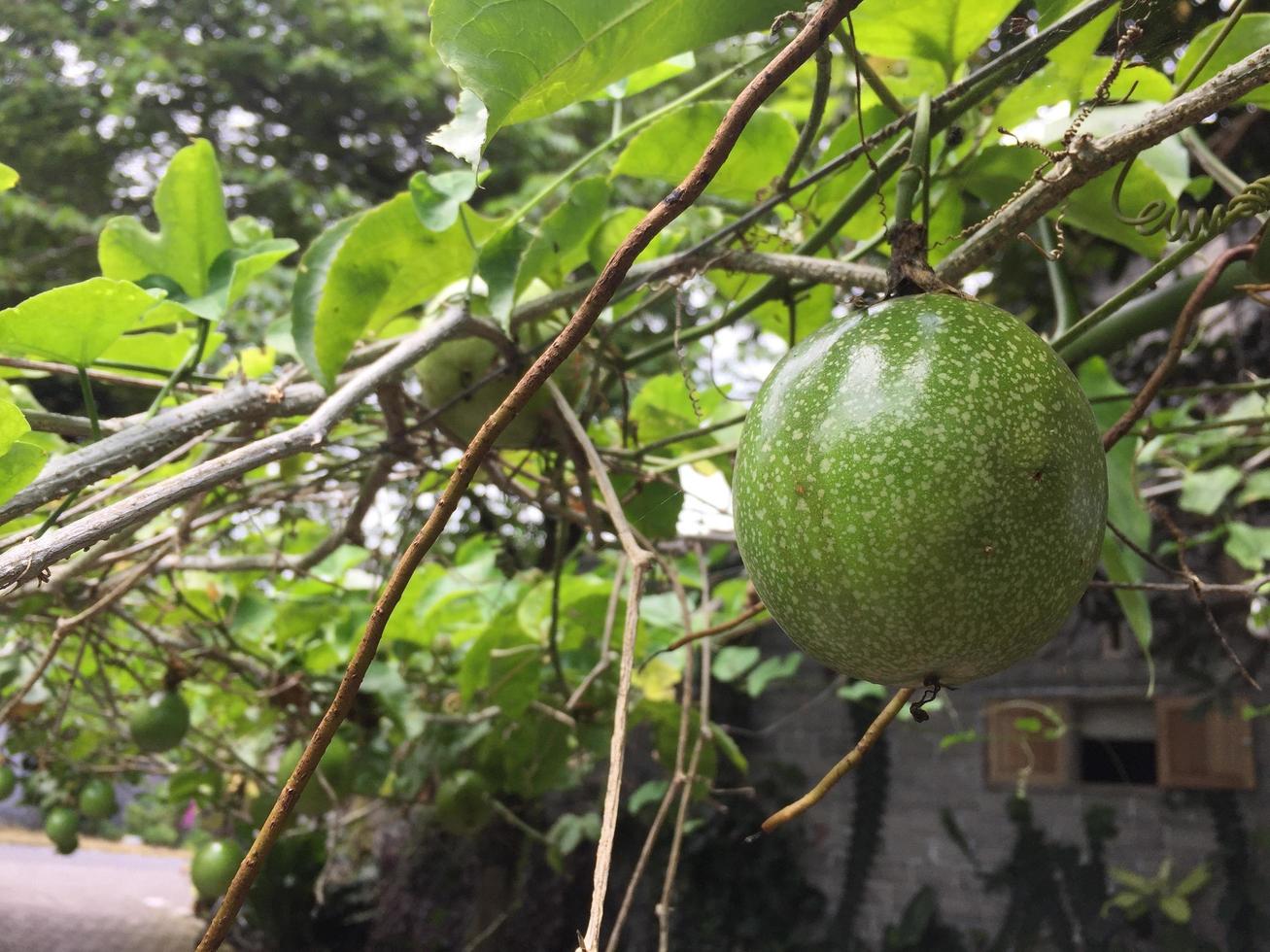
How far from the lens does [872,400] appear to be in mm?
389

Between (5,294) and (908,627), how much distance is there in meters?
0.70

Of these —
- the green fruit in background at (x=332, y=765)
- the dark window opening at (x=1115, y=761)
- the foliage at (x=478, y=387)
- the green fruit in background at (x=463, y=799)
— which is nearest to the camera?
the foliage at (x=478, y=387)

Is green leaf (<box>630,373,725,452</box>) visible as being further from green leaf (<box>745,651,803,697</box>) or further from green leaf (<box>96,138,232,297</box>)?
green leaf (<box>745,651,803,697</box>)

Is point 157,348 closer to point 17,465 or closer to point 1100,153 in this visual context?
point 17,465

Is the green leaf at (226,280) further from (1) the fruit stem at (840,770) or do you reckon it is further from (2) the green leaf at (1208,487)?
(2) the green leaf at (1208,487)

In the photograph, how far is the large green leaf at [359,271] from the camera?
0.66 metres

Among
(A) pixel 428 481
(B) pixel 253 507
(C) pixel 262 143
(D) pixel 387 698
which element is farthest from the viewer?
(C) pixel 262 143

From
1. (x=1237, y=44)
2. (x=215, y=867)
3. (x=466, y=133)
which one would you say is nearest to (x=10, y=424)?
(x=466, y=133)

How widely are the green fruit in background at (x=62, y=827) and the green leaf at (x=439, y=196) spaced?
8.18 ft

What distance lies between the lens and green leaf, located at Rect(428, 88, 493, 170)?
45cm

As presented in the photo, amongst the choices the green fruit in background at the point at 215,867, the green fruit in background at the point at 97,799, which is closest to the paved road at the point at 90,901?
the green fruit in background at the point at 97,799

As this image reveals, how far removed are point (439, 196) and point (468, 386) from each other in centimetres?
17

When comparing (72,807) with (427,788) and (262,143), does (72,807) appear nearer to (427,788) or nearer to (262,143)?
(427,788)

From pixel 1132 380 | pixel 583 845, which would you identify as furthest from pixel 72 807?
pixel 1132 380
